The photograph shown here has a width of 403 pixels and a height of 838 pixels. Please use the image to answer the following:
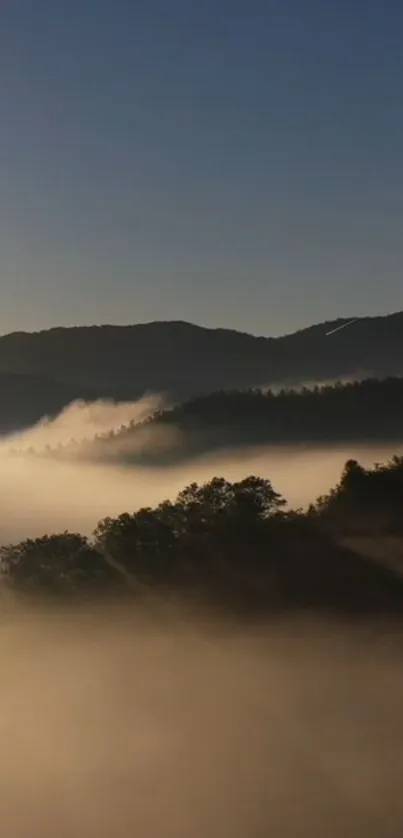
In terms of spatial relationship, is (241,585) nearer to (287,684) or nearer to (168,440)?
(287,684)

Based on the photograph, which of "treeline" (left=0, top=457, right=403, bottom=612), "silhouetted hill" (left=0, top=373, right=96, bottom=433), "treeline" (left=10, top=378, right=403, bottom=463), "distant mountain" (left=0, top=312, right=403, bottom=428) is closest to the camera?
"treeline" (left=0, top=457, right=403, bottom=612)

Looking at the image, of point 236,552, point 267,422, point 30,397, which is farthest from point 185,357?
point 236,552

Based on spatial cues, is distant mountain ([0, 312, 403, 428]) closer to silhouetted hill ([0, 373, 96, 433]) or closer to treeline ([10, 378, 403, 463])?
silhouetted hill ([0, 373, 96, 433])

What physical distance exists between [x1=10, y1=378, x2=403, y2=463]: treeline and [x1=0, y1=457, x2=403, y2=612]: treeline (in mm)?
279

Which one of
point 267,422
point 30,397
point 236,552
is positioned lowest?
point 236,552

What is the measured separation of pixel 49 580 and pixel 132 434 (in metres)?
1.06

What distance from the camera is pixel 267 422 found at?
223 inches

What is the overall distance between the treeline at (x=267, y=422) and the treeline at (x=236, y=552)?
A: 11.0 inches

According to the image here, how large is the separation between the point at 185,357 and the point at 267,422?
0.77 meters

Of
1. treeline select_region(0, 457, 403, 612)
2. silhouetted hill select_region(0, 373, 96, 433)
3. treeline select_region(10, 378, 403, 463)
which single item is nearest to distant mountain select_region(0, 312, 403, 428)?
silhouetted hill select_region(0, 373, 96, 433)

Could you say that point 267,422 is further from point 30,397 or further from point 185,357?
point 30,397

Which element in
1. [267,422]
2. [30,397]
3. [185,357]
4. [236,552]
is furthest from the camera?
[30,397]

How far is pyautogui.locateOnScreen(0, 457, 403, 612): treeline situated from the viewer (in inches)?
200

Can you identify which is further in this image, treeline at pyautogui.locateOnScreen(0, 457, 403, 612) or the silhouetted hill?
the silhouetted hill
